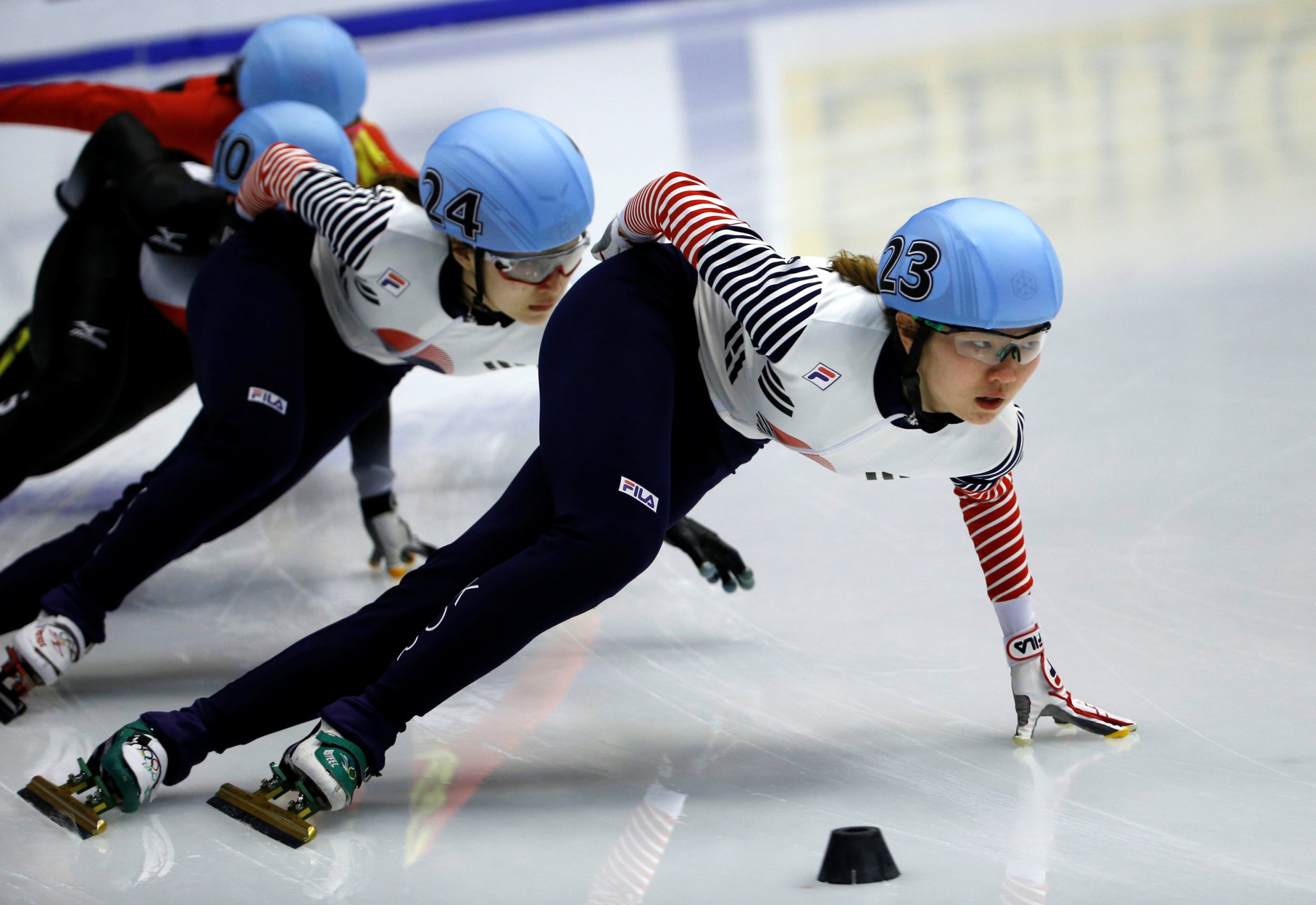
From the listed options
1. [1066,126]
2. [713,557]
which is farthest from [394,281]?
[1066,126]

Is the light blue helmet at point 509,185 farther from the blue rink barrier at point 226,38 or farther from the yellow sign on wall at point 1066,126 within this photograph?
the blue rink barrier at point 226,38

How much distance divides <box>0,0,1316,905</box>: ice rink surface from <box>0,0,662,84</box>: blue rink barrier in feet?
30.9

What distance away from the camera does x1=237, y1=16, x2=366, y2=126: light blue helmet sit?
3975 millimetres

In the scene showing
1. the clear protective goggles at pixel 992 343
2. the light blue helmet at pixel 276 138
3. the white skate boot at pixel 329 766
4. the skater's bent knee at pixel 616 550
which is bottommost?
the white skate boot at pixel 329 766

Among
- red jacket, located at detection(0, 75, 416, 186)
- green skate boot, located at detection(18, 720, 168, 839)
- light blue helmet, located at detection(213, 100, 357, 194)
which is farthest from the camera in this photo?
red jacket, located at detection(0, 75, 416, 186)

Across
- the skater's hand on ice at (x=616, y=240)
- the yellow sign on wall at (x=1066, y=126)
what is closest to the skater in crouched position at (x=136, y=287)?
the skater's hand on ice at (x=616, y=240)

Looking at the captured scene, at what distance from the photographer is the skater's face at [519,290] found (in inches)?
111

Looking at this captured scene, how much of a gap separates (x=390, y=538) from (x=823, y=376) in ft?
6.00

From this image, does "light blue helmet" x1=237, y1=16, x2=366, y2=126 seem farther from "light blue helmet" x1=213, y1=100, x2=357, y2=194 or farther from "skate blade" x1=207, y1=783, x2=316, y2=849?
"skate blade" x1=207, y1=783, x2=316, y2=849

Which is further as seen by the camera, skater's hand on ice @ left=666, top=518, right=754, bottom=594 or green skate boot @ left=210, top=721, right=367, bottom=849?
skater's hand on ice @ left=666, top=518, right=754, bottom=594

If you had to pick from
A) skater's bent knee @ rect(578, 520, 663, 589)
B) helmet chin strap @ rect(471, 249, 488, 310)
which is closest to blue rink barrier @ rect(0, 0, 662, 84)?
helmet chin strap @ rect(471, 249, 488, 310)

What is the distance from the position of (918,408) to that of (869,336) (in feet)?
0.46

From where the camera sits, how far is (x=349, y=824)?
91.3 inches

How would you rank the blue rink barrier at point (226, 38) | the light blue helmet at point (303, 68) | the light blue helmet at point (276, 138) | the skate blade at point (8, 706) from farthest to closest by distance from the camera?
the blue rink barrier at point (226, 38), the light blue helmet at point (303, 68), the light blue helmet at point (276, 138), the skate blade at point (8, 706)
